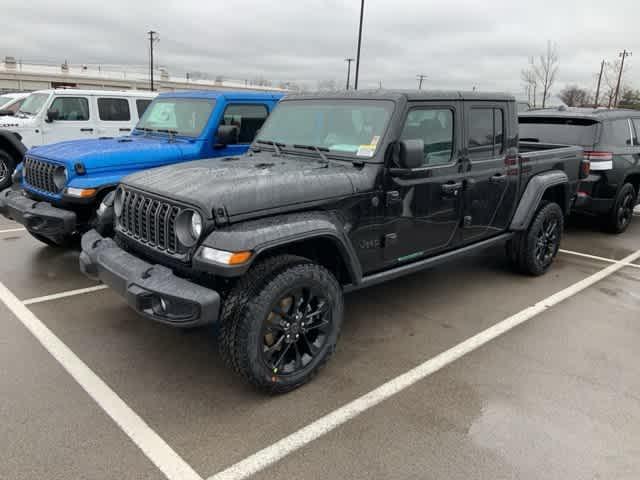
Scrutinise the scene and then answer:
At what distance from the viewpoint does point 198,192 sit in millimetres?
2871

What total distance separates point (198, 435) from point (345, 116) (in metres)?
2.49

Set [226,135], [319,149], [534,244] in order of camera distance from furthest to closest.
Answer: [226,135] → [534,244] → [319,149]

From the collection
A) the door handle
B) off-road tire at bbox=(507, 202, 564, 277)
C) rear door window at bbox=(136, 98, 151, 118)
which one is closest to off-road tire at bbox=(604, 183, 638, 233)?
off-road tire at bbox=(507, 202, 564, 277)

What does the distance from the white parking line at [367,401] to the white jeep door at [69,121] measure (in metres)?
8.59

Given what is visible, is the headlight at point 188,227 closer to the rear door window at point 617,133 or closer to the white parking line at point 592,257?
the white parking line at point 592,257

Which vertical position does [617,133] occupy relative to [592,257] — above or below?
above

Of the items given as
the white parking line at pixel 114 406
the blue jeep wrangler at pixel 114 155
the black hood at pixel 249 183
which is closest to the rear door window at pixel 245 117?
the blue jeep wrangler at pixel 114 155

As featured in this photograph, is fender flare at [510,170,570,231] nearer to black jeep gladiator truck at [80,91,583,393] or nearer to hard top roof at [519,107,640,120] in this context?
black jeep gladiator truck at [80,91,583,393]

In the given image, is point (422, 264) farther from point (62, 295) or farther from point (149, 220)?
point (62, 295)

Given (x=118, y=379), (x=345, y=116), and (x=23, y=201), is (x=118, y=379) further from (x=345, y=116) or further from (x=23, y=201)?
(x=23, y=201)

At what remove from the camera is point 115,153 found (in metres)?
5.21

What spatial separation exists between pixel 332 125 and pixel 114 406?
249 centimetres

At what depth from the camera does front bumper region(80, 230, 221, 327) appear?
261 cm

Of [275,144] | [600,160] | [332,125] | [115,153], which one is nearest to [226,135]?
[115,153]
